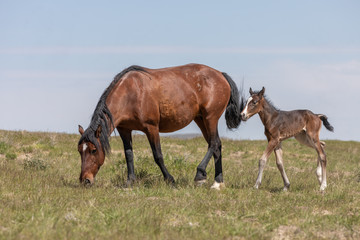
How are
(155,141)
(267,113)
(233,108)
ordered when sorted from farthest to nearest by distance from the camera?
(233,108), (267,113), (155,141)

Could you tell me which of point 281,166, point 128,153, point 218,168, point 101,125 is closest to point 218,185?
point 218,168

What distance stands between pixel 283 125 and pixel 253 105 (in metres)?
0.80

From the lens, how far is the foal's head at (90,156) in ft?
30.2

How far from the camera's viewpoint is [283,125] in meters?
10.6

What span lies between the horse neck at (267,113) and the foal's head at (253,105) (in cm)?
10

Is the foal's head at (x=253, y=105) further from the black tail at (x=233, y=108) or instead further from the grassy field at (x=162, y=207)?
the grassy field at (x=162, y=207)

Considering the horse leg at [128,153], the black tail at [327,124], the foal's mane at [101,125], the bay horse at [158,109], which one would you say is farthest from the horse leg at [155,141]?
the black tail at [327,124]

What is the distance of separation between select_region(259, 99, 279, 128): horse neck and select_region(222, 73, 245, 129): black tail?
0.84 m

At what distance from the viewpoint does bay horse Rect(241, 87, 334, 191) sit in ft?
34.8

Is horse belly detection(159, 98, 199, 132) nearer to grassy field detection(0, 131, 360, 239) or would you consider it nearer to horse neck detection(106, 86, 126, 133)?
horse neck detection(106, 86, 126, 133)

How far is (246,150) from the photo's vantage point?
20.8 metres

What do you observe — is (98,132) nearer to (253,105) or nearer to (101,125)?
(101,125)

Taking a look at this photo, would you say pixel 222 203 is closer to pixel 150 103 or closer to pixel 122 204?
pixel 122 204

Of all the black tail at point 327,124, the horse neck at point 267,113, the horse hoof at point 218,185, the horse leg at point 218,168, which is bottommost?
the horse hoof at point 218,185
